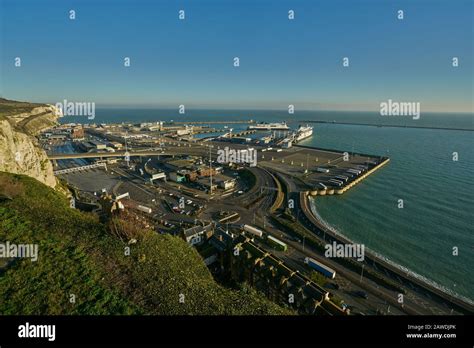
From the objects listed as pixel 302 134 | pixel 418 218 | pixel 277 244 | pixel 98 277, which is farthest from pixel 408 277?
pixel 302 134

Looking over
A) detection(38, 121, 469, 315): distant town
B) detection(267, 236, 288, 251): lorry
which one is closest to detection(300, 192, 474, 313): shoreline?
detection(38, 121, 469, 315): distant town

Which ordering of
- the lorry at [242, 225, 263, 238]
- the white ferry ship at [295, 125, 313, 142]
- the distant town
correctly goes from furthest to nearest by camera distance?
the white ferry ship at [295, 125, 313, 142] → the lorry at [242, 225, 263, 238] → the distant town

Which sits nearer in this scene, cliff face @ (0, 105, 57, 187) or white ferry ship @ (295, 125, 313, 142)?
cliff face @ (0, 105, 57, 187)

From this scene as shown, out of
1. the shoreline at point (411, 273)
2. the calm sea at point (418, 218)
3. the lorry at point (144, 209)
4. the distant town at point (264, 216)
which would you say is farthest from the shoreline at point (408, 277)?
the lorry at point (144, 209)

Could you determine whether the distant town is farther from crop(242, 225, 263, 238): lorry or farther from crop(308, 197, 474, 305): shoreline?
crop(308, 197, 474, 305): shoreline

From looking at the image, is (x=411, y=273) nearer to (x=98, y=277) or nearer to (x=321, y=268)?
(x=321, y=268)

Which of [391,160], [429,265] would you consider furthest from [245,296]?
[391,160]
